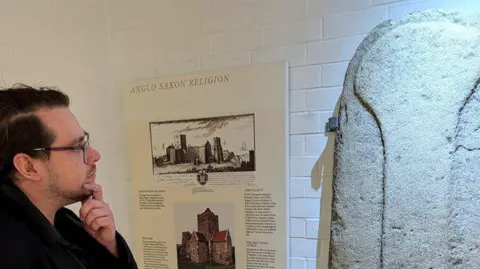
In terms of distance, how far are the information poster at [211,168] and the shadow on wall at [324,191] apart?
13cm

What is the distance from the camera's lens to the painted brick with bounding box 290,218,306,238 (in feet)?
5.23

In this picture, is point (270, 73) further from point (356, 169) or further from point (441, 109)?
point (441, 109)

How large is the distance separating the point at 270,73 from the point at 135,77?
0.70 meters

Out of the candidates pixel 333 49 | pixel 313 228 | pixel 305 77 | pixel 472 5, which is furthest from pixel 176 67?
pixel 472 5

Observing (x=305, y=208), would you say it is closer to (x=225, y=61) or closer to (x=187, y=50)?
(x=225, y=61)

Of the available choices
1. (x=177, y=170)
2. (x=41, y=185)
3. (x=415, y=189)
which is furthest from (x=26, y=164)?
(x=415, y=189)

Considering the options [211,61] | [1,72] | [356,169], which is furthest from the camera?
[1,72]

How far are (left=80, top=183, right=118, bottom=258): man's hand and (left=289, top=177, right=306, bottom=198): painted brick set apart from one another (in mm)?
741

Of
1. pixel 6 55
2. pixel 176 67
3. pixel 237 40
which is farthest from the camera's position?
pixel 6 55

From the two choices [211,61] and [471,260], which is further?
[211,61]

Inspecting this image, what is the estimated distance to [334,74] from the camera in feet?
4.96

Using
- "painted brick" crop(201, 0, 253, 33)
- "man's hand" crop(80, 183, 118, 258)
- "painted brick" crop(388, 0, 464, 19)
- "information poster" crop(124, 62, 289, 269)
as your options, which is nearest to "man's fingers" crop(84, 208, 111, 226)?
"man's hand" crop(80, 183, 118, 258)

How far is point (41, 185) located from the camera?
109cm

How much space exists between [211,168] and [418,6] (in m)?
1.06
